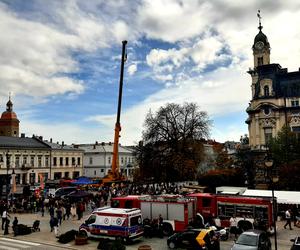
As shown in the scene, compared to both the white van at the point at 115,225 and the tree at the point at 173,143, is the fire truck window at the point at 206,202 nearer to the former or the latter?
the white van at the point at 115,225

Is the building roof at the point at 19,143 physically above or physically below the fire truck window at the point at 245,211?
above

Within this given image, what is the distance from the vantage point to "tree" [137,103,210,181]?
55.8m

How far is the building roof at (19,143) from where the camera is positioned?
71812mm

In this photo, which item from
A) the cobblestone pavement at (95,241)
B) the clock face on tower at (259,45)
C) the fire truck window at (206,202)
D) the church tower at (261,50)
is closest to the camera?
the cobblestone pavement at (95,241)

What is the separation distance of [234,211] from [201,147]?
30347 millimetres

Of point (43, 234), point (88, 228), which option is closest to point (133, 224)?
point (88, 228)

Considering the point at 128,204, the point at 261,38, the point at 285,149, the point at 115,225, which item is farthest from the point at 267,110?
the point at 115,225

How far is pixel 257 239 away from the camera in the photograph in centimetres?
1970

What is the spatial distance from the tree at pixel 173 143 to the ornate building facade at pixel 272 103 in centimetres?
1292

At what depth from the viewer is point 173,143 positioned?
57.9m

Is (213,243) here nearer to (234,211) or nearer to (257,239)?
(257,239)

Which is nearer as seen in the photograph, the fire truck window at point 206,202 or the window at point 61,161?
the fire truck window at point 206,202

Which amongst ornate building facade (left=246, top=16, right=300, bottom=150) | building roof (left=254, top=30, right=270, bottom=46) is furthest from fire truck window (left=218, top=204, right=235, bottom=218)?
building roof (left=254, top=30, right=270, bottom=46)

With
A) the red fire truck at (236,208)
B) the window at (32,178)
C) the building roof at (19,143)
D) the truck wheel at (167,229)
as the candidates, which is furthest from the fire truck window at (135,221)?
the window at (32,178)
